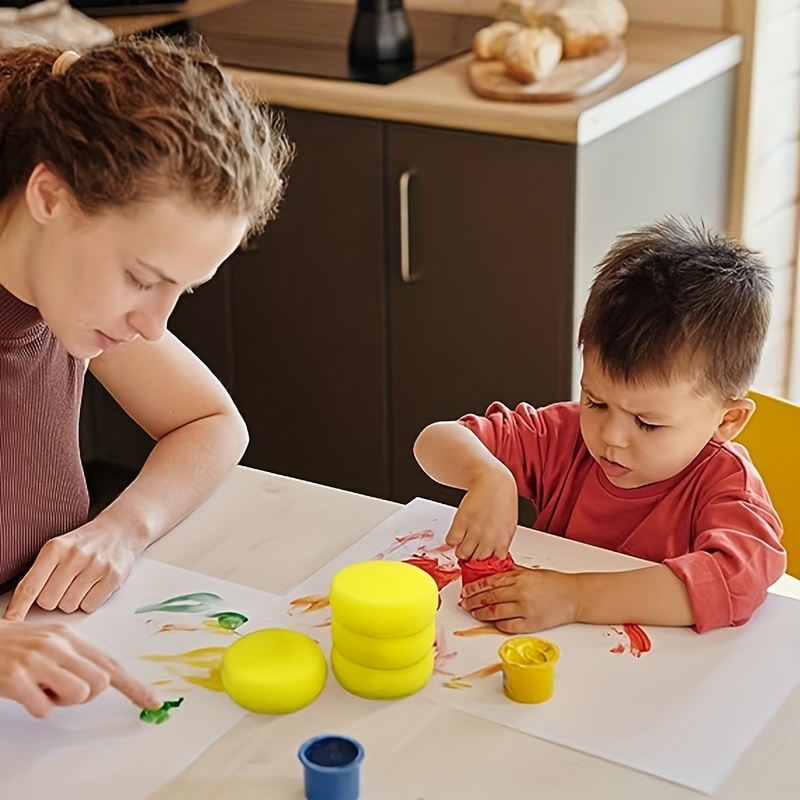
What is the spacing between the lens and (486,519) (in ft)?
4.23

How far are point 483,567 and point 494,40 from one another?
4.29 ft

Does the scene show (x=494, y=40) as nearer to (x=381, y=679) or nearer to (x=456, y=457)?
(x=456, y=457)

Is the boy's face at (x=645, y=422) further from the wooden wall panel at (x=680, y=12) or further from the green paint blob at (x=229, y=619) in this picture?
the wooden wall panel at (x=680, y=12)

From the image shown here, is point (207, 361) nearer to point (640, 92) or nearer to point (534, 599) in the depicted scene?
point (640, 92)

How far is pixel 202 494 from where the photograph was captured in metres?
1.38

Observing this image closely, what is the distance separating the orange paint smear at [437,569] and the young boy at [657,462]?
0.06 feet

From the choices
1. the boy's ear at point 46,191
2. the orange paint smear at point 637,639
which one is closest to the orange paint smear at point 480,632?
the orange paint smear at point 637,639

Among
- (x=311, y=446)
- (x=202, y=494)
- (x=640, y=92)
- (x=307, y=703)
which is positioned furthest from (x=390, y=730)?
(x=311, y=446)

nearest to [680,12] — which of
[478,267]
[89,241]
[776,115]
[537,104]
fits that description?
[776,115]

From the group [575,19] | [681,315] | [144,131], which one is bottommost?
[681,315]

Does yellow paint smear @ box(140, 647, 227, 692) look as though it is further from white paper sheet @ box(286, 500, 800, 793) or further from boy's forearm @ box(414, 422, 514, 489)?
boy's forearm @ box(414, 422, 514, 489)

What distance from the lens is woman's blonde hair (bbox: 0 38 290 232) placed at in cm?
105

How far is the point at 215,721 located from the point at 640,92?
1453 millimetres

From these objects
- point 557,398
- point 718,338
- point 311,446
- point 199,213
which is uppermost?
point 199,213
